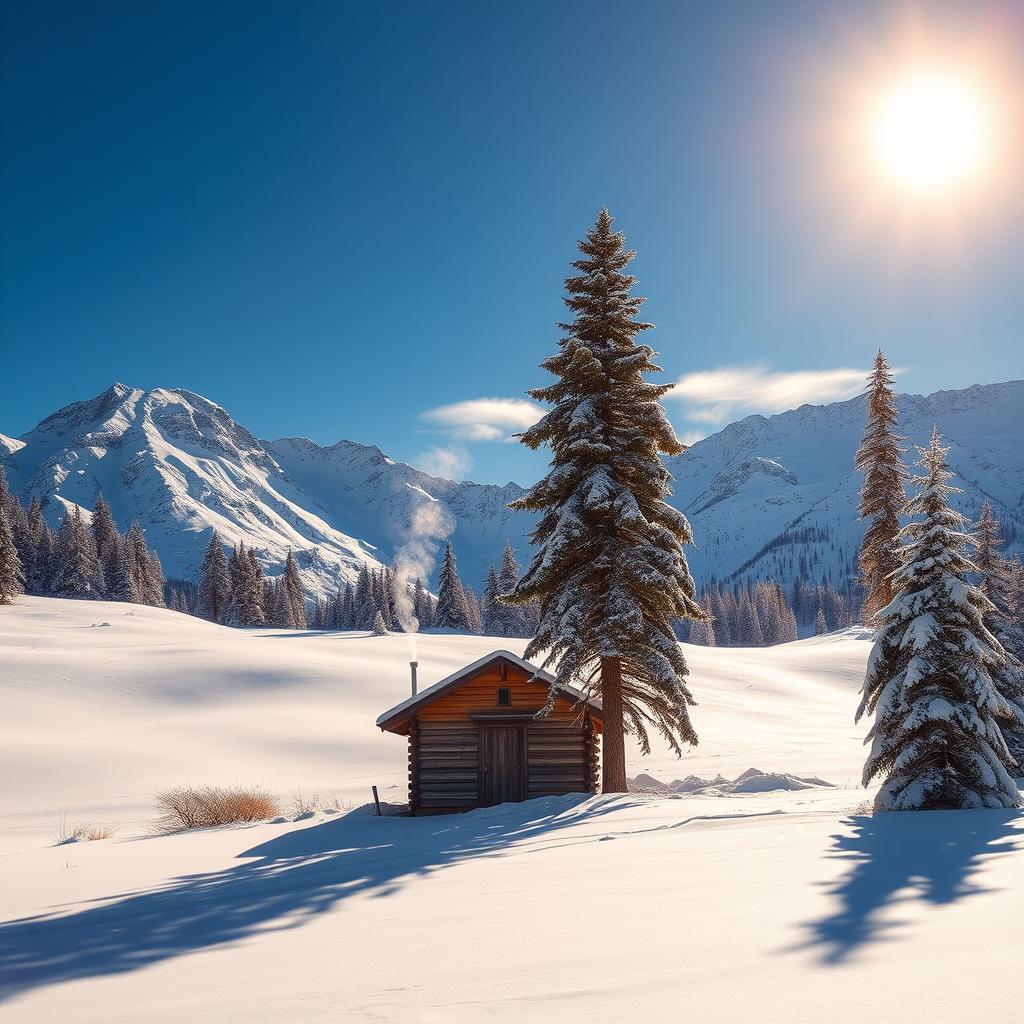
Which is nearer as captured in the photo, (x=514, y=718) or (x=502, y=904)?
(x=502, y=904)

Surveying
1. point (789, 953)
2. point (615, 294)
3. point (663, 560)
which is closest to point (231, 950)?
point (789, 953)

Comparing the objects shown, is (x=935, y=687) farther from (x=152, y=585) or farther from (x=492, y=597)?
(x=152, y=585)

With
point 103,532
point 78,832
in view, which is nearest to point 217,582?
point 103,532

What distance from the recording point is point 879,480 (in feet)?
88.2

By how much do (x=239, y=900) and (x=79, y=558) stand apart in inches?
3542

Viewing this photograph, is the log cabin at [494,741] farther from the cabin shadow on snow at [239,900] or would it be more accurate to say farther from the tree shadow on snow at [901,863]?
the tree shadow on snow at [901,863]

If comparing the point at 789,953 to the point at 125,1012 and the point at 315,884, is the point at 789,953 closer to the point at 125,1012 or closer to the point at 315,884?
the point at 125,1012

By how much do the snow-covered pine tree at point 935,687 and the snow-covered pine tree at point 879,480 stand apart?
49.2 ft

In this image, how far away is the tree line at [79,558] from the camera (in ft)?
268

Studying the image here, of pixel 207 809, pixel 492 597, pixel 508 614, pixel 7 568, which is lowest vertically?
pixel 207 809

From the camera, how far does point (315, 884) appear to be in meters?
7.67

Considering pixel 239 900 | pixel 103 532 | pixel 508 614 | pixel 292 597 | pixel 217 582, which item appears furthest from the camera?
pixel 292 597

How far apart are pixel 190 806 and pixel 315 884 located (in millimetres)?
11916

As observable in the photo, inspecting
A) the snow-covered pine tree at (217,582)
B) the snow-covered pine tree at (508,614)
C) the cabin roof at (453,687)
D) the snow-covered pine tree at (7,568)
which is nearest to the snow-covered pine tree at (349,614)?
the snow-covered pine tree at (217,582)
